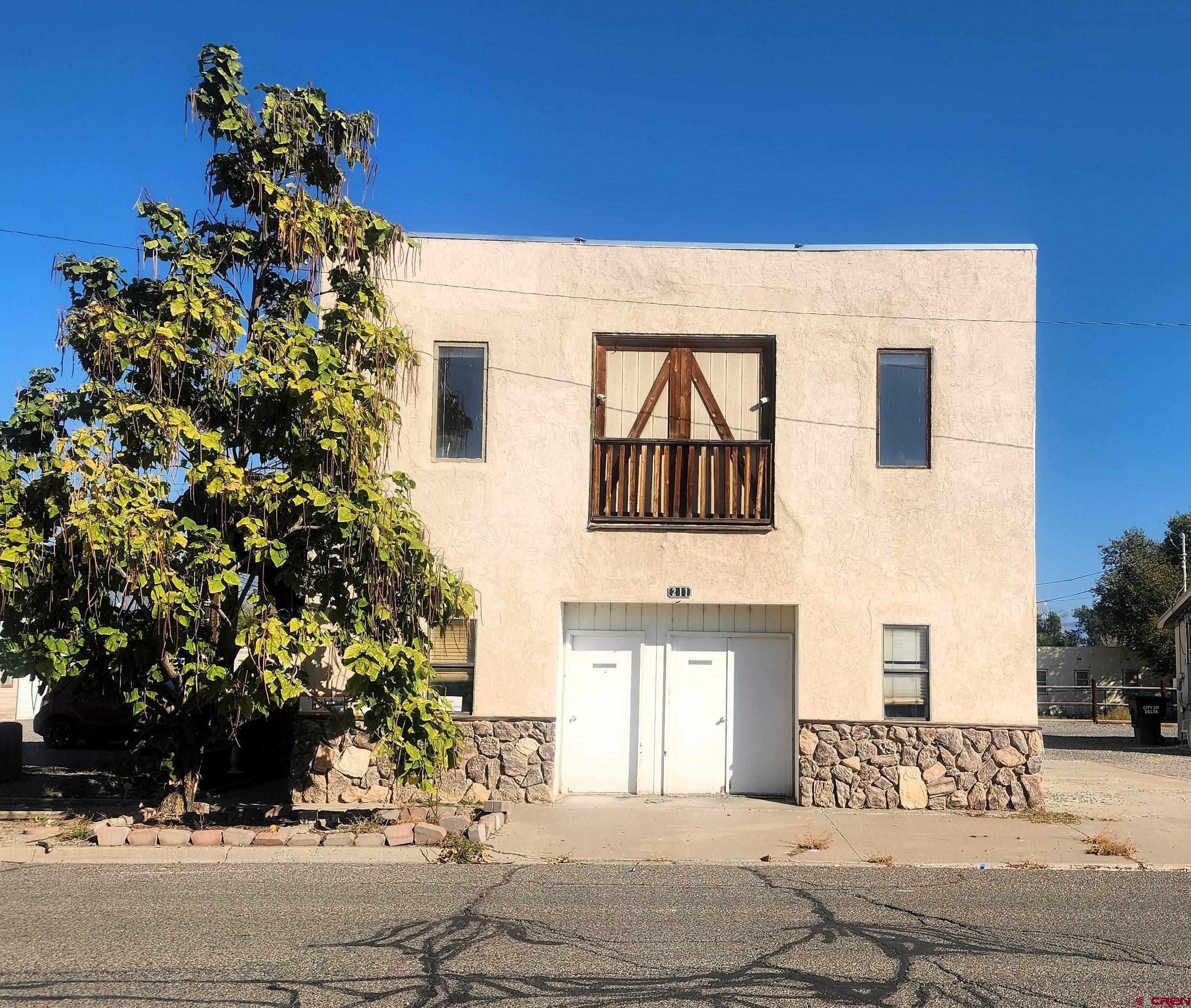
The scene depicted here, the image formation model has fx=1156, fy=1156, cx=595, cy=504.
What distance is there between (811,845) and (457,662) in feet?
15.7

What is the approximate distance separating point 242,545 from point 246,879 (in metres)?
3.31

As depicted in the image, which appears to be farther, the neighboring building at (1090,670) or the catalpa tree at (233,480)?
the neighboring building at (1090,670)

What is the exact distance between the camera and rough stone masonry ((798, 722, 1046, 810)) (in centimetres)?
1341

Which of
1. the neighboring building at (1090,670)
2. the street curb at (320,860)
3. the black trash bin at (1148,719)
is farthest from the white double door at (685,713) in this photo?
the neighboring building at (1090,670)

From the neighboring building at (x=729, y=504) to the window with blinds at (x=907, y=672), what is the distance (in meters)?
0.02

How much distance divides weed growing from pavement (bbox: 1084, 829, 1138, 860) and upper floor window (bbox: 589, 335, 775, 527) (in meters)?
4.88

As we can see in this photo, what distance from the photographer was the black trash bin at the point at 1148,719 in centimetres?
2492

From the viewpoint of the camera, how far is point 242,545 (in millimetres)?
11250

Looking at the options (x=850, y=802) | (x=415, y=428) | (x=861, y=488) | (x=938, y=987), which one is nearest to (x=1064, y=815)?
(x=850, y=802)

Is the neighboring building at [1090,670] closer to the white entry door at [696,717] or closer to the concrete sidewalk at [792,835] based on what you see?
the white entry door at [696,717]

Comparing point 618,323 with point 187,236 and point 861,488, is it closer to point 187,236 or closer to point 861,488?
point 861,488

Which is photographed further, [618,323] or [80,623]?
[618,323]

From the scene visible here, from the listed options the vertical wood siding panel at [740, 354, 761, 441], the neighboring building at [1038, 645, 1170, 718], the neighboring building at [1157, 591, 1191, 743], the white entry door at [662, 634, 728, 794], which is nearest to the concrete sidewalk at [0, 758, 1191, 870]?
the white entry door at [662, 634, 728, 794]

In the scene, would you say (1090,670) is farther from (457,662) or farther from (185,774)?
(185,774)
